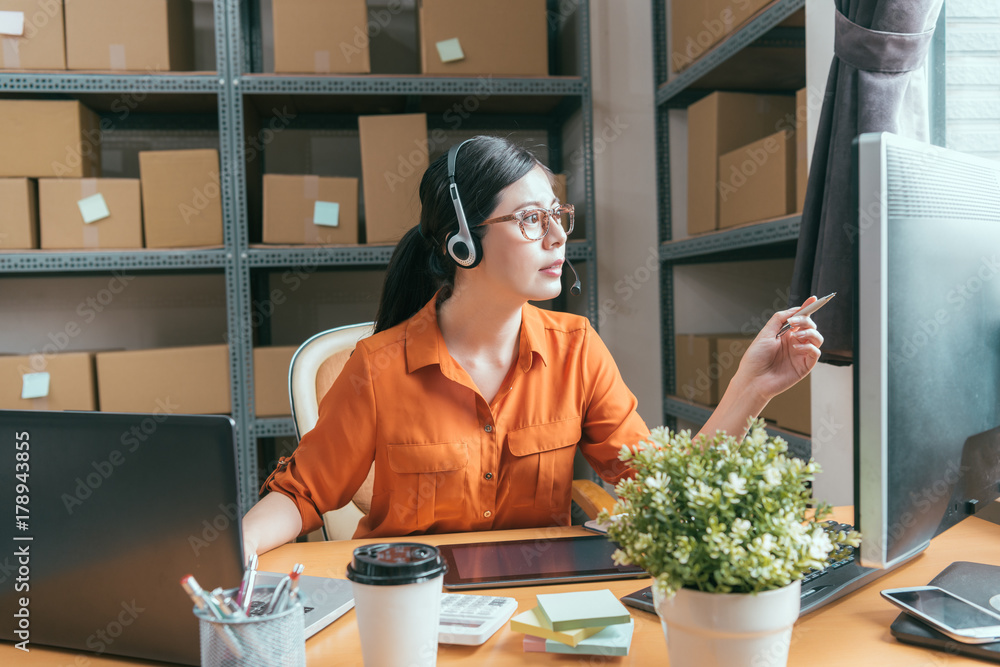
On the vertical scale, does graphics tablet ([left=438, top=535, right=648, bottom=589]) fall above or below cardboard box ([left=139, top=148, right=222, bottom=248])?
below

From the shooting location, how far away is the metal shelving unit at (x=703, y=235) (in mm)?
1673

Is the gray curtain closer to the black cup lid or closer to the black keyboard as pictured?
the black keyboard

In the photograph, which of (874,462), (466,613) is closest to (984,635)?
(874,462)

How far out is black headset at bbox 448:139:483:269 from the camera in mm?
1189

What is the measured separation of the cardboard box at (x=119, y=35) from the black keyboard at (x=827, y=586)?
211cm

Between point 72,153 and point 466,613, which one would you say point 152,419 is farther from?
point 72,153

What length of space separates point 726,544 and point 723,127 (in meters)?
1.76

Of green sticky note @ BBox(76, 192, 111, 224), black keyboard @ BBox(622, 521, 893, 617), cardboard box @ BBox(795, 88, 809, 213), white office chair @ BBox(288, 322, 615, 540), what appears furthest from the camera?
green sticky note @ BBox(76, 192, 111, 224)

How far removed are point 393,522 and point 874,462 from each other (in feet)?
2.63

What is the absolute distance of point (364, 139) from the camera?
219cm

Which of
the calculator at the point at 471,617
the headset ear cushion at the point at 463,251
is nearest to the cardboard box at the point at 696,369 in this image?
the headset ear cushion at the point at 463,251

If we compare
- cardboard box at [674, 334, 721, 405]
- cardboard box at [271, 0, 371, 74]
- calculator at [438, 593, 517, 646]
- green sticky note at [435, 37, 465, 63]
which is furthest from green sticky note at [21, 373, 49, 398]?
cardboard box at [674, 334, 721, 405]

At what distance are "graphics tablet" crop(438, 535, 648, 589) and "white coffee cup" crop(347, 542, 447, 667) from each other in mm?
257

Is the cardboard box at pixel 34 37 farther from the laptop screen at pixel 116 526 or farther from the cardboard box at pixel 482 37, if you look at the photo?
the laptop screen at pixel 116 526
